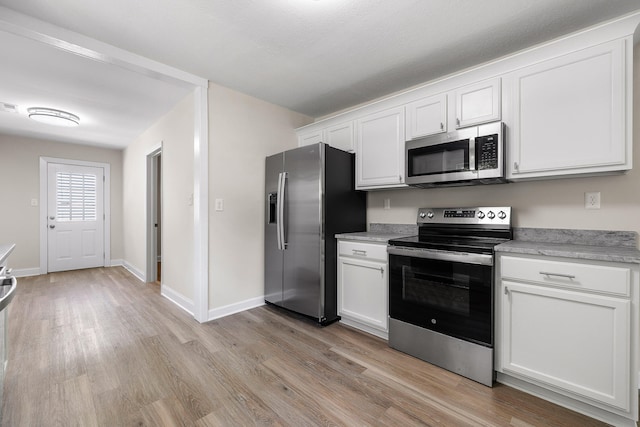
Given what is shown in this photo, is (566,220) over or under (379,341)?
over

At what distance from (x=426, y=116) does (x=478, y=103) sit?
41cm

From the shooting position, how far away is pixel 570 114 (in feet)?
5.90

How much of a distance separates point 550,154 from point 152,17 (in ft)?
9.53

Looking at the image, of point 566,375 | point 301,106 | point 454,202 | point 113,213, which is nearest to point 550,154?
point 454,202

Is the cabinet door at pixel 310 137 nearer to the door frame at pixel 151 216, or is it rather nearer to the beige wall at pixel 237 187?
the beige wall at pixel 237 187

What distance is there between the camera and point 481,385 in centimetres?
183

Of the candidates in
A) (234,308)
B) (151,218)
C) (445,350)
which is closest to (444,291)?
(445,350)

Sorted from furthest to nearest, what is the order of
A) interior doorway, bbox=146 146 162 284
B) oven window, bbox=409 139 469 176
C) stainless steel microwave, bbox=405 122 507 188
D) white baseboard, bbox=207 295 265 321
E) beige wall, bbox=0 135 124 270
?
beige wall, bbox=0 135 124 270, interior doorway, bbox=146 146 162 284, white baseboard, bbox=207 295 265 321, oven window, bbox=409 139 469 176, stainless steel microwave, bbox=405 122 507 188

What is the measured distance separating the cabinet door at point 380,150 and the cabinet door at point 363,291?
83 centimetres

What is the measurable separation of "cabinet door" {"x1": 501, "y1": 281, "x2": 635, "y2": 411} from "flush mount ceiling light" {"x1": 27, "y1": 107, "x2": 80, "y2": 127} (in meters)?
5.29

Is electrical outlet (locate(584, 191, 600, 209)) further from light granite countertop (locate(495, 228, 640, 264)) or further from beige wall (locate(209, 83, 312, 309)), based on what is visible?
beige wall (locate(209, 83, 312, 309))

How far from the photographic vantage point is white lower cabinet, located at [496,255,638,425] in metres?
1.45

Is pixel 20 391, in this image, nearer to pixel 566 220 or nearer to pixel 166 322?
pixel 166 322

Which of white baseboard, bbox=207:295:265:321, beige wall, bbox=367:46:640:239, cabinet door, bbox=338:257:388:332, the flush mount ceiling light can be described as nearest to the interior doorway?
the flush mount ceiling light
